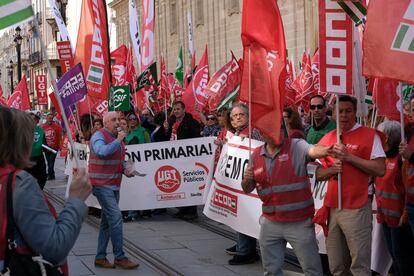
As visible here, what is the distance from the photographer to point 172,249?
9.12 m

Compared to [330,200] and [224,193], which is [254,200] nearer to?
[224,193]

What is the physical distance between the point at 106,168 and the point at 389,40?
375 centimetres

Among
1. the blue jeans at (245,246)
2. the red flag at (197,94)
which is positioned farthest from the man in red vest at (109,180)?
the red flag at (197,94)

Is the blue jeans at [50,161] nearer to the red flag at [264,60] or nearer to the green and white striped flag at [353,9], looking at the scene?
the red flag at [264,60]

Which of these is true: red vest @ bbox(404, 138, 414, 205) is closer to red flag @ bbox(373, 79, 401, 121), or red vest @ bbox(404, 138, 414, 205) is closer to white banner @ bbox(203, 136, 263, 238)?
red flag @ bbox(373, 79, 401, 121)

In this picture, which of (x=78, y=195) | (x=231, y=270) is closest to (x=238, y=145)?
(x=231, y=270)

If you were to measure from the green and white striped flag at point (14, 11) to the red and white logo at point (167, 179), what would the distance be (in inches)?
311

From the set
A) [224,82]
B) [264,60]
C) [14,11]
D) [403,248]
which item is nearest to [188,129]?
[224,82]

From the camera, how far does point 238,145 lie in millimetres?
8219

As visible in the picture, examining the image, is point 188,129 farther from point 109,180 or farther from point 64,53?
point 64,53

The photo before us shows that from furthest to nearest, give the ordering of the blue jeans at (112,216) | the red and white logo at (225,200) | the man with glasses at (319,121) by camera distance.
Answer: the red and white logo at (225,200)
the man with glasses at (319,121)
the blue jeans at (112,216)

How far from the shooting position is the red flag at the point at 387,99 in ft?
22.2

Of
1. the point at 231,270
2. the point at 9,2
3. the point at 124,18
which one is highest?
the point at 124,18

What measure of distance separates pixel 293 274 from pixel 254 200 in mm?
1019
